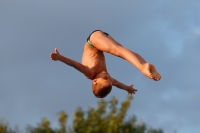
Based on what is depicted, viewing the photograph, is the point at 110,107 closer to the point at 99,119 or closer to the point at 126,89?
the point at 99,119

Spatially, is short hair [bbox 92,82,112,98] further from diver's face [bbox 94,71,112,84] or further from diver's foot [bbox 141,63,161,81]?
diver's foot [bbox 141,63,161,81]

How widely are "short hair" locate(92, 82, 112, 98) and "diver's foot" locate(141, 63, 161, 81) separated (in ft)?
3.67

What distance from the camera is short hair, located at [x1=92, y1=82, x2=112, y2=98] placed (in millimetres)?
12305

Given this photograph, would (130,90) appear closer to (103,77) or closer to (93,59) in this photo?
(93,59)

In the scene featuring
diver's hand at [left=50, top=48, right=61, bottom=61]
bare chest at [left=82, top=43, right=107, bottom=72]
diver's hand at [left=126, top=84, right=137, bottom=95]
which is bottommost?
diver's hand at [left=50, top=48, right=61, bottom=61]

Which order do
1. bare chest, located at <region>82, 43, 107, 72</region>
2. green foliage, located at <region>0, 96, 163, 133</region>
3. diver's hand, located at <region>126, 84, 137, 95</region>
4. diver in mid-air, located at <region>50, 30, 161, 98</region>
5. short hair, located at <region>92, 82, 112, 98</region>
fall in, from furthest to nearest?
green foliage, located at <region>0, 96, 163, 133</region>, diver's hand, located at <region>126, 84, 137, 95</region>, bare chest, located at <region>82, 43, 107, 72</region>, short hair, located at <region>92, 82, 112, 98</region>, diver in mid-air, located at <region>50, 30, 161, 98</region>

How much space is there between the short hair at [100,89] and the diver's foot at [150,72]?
112 centimetres

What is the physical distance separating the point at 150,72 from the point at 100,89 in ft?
4.36

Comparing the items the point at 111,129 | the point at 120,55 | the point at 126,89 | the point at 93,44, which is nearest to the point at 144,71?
the point at 120,55

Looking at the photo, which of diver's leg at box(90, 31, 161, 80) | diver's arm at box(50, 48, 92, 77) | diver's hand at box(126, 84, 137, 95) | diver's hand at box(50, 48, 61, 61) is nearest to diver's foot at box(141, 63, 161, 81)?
diver's leg at box(90, 31, 161, 80)

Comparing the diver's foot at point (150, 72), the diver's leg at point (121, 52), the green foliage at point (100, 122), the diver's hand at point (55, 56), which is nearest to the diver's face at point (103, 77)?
the diver's leg at point (121, 52)

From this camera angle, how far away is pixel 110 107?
2470cm

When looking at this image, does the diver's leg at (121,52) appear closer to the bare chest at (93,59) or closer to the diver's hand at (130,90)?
the bare chest at (93,59)

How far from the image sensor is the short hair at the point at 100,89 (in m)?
12.3
